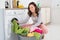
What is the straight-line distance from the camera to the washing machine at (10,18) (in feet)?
3.15

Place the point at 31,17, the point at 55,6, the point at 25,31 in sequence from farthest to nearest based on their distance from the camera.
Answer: the point at 55,6 < the point at 31,17 < the point at 25,31

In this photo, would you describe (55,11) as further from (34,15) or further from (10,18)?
(10,18)

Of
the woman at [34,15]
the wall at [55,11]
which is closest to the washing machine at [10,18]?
the woman at [34,15]

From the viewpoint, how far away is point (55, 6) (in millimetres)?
2150

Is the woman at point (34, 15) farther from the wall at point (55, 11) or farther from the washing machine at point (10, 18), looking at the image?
the wall at point (55, 11)

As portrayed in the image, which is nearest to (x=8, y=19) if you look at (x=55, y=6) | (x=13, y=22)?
(x=13, y=22)

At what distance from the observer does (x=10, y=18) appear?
38.6 inches

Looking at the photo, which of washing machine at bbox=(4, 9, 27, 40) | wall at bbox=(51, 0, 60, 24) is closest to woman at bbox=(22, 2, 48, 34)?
washing machine at bbox=(4, 9, 27, 40)

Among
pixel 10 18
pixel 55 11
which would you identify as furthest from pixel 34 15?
pixel 55 11

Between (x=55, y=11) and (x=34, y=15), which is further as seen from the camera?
(x=55, y=11)

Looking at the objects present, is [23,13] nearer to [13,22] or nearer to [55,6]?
[13,22]

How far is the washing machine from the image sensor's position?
96 cm

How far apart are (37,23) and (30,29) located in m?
0.10

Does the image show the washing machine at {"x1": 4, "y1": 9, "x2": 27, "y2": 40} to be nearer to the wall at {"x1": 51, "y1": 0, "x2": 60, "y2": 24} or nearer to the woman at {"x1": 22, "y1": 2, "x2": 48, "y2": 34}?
the woman at {"x1": 22, "y1": 2, "x2": 48, "y2": 34}
